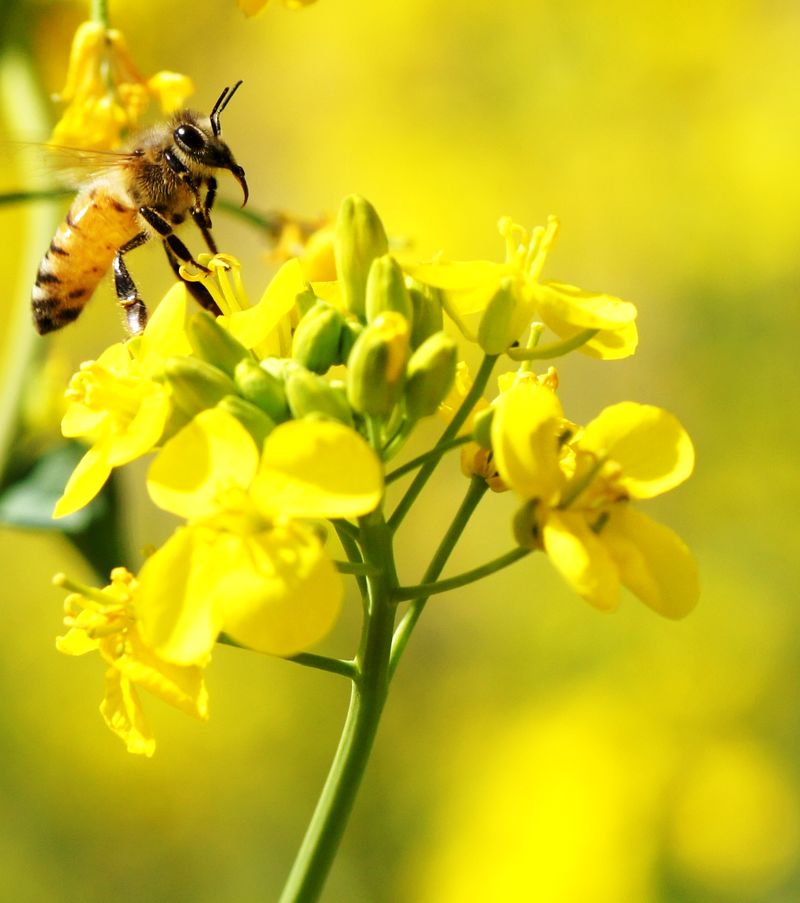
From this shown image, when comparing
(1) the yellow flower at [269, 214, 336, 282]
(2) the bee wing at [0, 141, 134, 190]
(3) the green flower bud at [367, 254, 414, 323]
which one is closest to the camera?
(3) the green flower bud at [367, 254, 414, 323]

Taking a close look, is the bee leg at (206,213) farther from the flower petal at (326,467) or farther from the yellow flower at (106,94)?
the flower petal at (326,467)

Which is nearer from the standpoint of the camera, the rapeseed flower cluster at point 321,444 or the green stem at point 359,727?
the rapeseed flower cluster at point 321,444

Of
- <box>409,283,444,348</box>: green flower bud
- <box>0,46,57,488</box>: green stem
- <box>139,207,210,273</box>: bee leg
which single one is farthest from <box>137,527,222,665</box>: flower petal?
<box>0,46,57,488</box>: green stem

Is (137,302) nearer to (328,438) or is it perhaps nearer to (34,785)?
(328,438)

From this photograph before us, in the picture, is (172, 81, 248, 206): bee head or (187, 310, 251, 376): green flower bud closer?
(187, 310, 251, 376): green flower bud

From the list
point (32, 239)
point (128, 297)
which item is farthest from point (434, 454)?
point (32, 239)

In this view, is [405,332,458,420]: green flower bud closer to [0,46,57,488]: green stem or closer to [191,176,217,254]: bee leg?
[191,176,217,254]: bee leg

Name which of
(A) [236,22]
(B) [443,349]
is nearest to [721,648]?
(B) [443,349]

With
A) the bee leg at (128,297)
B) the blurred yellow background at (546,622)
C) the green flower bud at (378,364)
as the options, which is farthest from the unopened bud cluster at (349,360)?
the blurred yellow background at (546,622)
